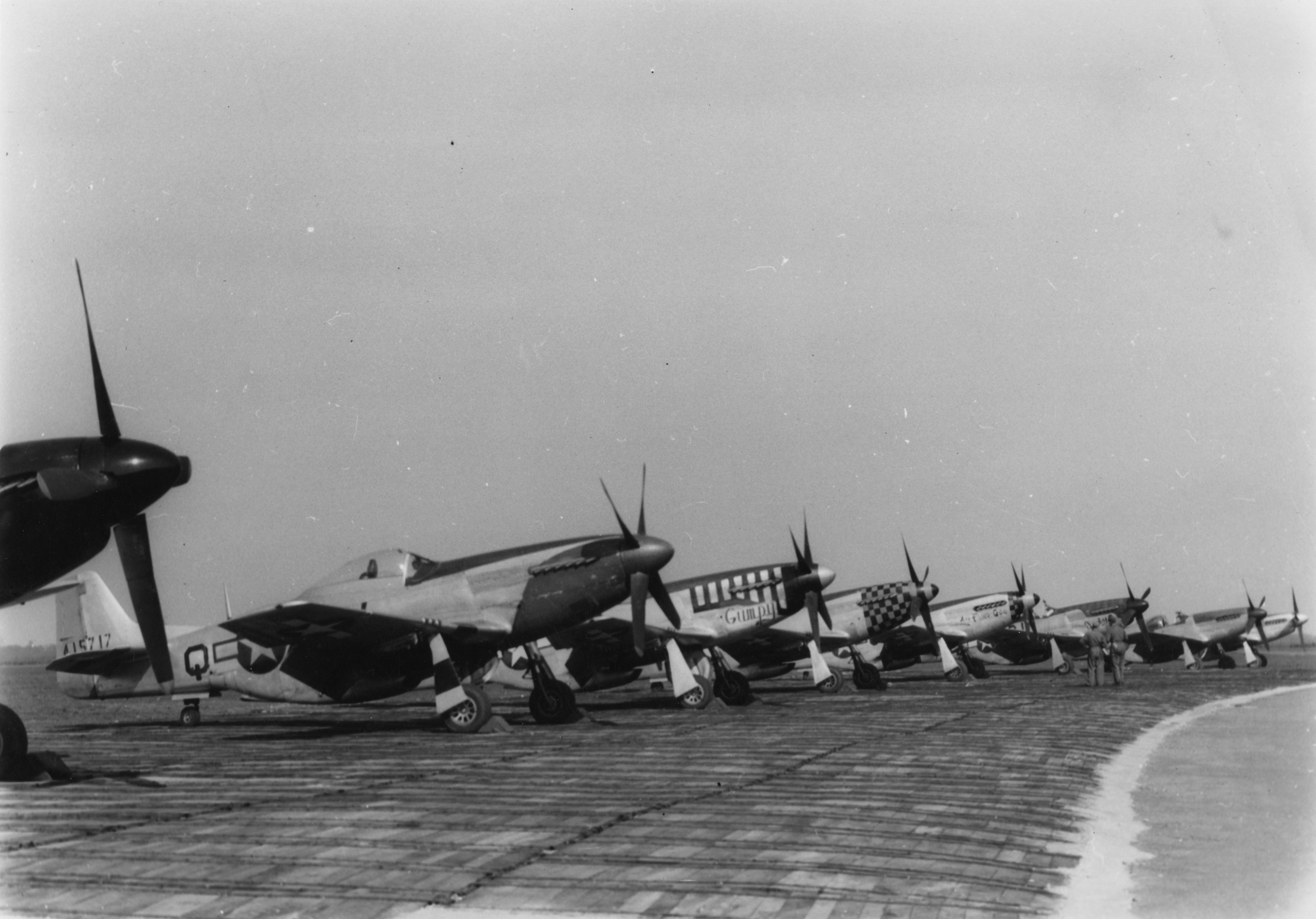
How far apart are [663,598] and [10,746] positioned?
1380 cm

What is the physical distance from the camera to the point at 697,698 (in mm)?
28438

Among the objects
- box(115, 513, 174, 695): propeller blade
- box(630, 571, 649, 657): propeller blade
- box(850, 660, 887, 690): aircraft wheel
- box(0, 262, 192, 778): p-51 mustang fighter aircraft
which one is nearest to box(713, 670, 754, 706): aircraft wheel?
box(630, 571, 649, 657): propeller blade

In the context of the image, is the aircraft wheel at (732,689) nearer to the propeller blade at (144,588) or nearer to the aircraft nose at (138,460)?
the propeller blade at (144,588)

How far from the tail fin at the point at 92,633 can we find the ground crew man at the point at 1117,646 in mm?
24872

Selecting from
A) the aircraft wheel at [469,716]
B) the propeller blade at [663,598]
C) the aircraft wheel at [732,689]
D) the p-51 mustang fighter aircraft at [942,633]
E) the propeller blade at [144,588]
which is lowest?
the p-51 mustang fighter aircraft at [942,633]

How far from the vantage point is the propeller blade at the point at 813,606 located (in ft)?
103

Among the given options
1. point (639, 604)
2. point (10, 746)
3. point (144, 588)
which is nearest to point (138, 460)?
point (144, 588)

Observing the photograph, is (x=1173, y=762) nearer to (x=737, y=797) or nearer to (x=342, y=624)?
(x=737, y=797)

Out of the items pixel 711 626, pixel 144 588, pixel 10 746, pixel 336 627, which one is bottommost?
pixel 711 626

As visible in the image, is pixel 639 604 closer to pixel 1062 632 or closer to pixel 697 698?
pixel 697 698

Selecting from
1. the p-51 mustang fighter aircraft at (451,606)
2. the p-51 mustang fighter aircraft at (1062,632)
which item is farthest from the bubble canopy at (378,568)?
the p-51 mustang fighter aircraft at (1062,632)

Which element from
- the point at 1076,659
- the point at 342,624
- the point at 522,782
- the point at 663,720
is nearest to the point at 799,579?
the point at 663,720

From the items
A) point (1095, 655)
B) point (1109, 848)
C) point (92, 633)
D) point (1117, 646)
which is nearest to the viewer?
point (1109, 848)

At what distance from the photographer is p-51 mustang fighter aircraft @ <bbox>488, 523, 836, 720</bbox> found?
2942cm
